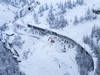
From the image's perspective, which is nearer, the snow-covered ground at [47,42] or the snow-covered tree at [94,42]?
the snow-covered tree at [94,42]

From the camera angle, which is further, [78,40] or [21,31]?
[21,31]

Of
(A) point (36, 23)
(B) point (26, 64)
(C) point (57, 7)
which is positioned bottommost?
(B) point (26, 64)

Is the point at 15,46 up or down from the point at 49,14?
down

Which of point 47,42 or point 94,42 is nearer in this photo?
point 94,42

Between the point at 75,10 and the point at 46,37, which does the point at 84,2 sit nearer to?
the point at 75,10

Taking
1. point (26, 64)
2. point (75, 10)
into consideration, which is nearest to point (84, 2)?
point (75, 10)

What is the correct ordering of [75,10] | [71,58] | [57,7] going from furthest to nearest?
1. [57,7]
2. [75,10]
3. [71,58]

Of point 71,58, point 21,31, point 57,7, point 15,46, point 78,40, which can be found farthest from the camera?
point 57,7

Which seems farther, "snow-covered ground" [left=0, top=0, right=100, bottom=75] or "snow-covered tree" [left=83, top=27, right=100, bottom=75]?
"snow-covered ground" [left=0, top=0, right=100, bottom=75]
